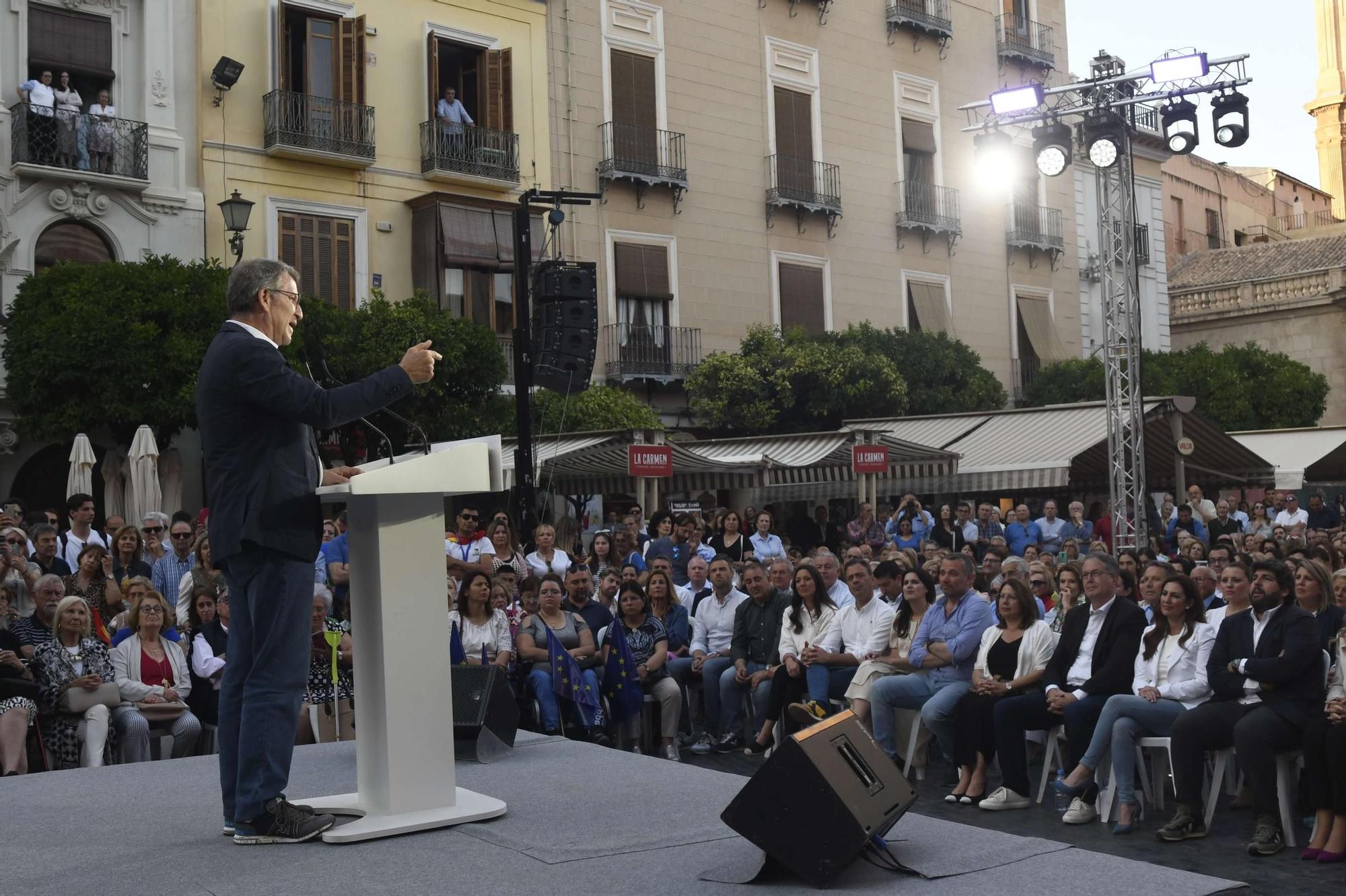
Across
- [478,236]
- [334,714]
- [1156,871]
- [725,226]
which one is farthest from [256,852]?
[725,226]

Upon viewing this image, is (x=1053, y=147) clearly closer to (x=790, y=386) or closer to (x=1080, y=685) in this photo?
(x=790, y=386)

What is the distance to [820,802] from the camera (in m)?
3.61

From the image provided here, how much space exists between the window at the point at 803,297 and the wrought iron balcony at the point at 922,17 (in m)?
5.42

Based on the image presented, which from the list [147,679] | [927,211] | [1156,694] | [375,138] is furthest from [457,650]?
[927,211]

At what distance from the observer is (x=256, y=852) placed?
376cm

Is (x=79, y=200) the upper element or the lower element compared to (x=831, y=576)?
upper

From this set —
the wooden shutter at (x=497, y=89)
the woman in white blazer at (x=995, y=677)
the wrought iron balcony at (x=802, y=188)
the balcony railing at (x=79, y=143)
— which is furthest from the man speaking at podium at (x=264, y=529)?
the wrought iron balcony at (x=802, y=188)

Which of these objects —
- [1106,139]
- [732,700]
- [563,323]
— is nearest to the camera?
[732,700]

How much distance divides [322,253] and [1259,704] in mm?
16100

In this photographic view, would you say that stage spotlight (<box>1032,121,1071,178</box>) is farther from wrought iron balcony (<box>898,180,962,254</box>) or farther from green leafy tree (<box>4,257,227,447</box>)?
wrought iron balcony (<box>898,180,962,254</box>)

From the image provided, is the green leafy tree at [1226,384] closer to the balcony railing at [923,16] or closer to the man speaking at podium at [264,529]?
the balcony railing at [923,16]

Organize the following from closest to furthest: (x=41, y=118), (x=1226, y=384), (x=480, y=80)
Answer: (x=41, y=118)
(x=480, y=80)
(x=1226, y=384)

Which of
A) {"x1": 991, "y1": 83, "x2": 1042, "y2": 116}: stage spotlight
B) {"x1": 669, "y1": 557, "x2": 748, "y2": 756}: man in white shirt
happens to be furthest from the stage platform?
{"x1": 991, "y1": 83, "x2": 1042, "y2": 116}: stage spotlight

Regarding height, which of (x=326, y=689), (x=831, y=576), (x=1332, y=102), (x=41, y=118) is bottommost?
(x=326, y=689)
